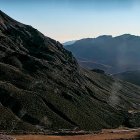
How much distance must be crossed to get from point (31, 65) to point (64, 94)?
30.1 m

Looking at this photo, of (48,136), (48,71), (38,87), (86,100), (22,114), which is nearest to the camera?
(48,136)

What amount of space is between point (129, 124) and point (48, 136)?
62715mm

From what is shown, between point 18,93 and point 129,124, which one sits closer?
point 18,93

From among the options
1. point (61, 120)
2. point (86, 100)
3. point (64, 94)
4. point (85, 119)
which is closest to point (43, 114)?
point (61, 120)

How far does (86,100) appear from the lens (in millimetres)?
179750

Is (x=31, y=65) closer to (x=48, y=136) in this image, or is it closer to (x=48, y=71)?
(x=48, y=71)

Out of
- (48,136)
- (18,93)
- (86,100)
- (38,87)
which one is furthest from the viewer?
(86,100)

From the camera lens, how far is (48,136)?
116m

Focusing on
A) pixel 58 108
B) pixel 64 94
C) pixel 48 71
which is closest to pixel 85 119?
pixel 58 108

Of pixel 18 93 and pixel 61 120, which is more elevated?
pixel 18 93

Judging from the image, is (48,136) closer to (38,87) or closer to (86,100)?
(38,87)

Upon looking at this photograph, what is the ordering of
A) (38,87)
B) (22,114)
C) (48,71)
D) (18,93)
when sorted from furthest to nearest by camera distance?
(48,71)
(38,87)
(18,93)
(22,114)

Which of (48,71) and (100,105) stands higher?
(48,71)

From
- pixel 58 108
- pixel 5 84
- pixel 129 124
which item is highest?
pixel 5 84
